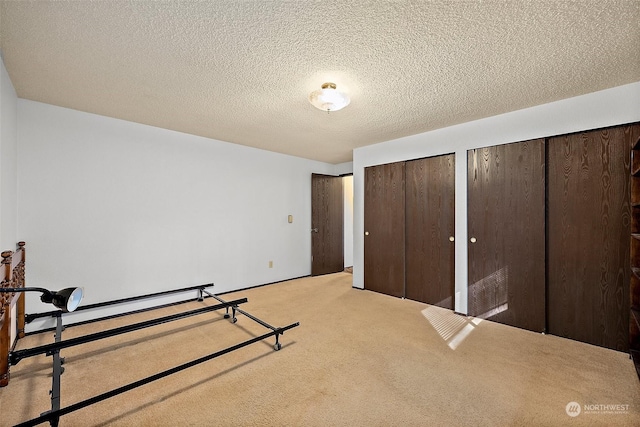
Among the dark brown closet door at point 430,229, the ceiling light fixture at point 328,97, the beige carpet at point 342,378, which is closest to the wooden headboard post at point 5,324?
the beige carpet at point 342,378

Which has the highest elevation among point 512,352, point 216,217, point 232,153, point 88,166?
point 232,153

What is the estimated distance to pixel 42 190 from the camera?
110 inches

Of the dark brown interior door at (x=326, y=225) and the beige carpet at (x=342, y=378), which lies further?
the dark brown interior door at (x=326, y=225)

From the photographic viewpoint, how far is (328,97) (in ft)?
7.68

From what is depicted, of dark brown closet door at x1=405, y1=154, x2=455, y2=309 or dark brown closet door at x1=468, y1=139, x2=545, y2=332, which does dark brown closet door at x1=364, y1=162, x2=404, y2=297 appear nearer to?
dark brown closet door at x1=405, y1=154, x2=455, y2=309

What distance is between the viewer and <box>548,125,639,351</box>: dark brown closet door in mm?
2416

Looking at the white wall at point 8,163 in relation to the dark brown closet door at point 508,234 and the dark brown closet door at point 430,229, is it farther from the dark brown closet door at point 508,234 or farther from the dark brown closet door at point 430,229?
the dark brown closet door at point 508,234

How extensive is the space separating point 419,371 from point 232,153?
12.7 ft

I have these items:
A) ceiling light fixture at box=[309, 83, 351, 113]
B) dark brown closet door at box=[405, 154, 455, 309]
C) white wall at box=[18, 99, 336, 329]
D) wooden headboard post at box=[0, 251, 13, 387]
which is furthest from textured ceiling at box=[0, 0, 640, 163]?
wooden headboard post at box=[0, 251, 13, 387]

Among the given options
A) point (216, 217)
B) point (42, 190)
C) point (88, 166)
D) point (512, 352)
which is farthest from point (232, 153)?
point (512, 352)

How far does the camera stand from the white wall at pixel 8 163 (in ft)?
6.82

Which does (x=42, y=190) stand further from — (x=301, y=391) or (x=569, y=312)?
(x=569, y=312)

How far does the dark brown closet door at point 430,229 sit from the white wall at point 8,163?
426cm

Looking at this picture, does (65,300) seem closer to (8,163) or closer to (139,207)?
(8,163)
